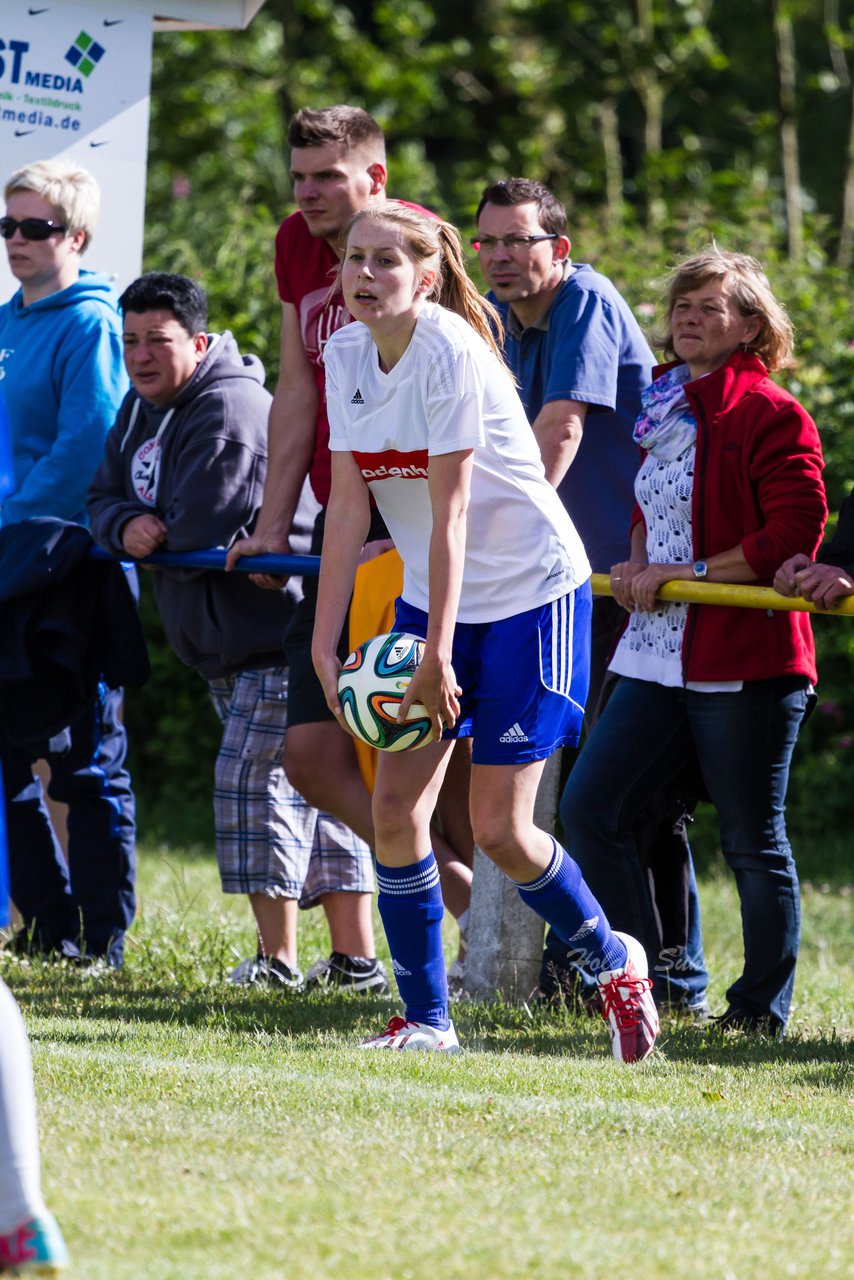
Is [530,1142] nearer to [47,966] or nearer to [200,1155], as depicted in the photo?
[200,1155]

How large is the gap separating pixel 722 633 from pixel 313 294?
170 cm

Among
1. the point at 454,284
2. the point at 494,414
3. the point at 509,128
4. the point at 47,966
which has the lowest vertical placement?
the point at 47,966

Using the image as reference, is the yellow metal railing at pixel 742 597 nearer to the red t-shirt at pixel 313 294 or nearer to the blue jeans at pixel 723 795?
the blue jeans at pixel 723 795

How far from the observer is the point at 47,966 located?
600cm

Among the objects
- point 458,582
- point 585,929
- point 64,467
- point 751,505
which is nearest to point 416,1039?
point 585,929

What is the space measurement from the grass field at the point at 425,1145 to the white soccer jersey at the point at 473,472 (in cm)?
118

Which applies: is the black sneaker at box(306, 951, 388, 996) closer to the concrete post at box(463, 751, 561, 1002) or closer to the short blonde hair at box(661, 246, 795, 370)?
the concrete post at box(463, 751, 561, 1002)

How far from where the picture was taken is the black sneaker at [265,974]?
5.66 m

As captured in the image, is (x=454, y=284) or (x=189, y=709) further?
(x=189, y=709)

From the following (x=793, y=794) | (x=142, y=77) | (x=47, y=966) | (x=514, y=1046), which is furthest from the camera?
→ (x=793, y=794)

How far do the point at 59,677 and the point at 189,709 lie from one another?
492 centimetres

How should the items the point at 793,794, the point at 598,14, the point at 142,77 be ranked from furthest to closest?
the point at 598,14 → the point at 793,794 → the point at 142,77

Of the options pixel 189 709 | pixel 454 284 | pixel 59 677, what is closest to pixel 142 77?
pixel 59 677

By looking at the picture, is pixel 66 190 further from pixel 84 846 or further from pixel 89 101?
pixel 84 846
